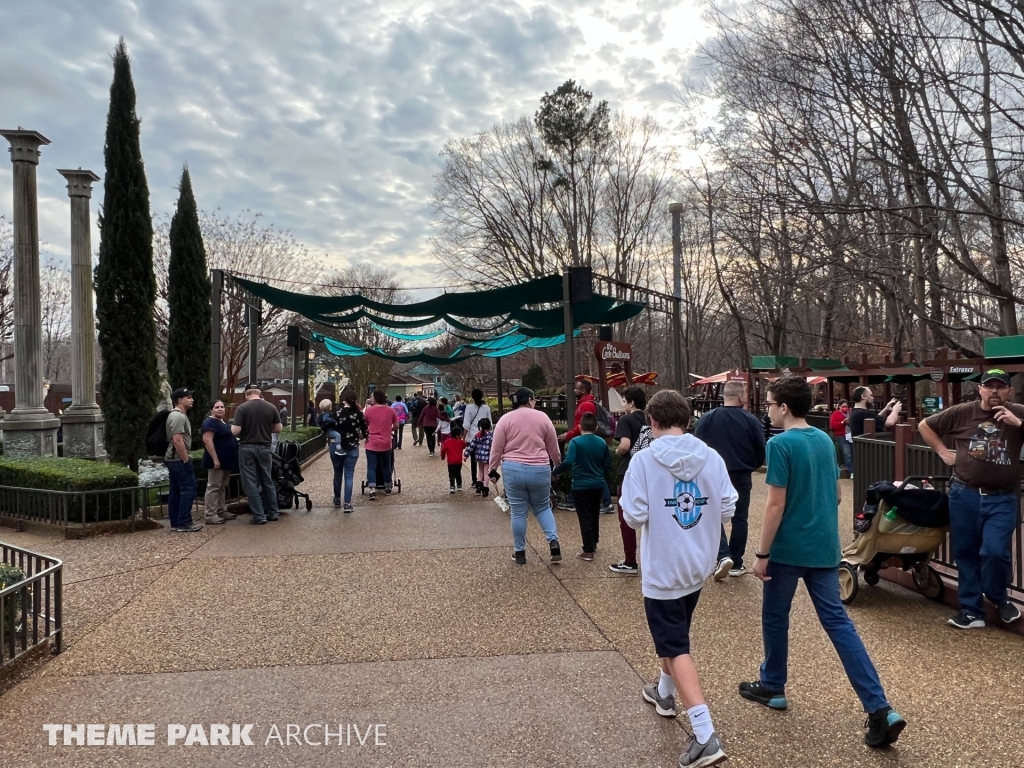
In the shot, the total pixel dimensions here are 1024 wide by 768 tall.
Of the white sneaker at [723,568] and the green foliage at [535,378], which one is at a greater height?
the green foliage at [535,378]

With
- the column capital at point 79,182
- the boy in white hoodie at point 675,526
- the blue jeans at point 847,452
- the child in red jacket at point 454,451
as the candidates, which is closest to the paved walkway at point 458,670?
the boy in white hoodie at point 675,526

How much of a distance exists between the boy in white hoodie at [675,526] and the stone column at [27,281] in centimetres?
1435

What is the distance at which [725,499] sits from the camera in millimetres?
3350

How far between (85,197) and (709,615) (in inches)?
693

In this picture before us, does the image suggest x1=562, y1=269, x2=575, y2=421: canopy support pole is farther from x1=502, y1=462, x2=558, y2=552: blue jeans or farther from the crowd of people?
x1=502, y1=462, x2=558, y2=552: blue jeans

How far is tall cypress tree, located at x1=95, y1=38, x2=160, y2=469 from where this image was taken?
13.5m

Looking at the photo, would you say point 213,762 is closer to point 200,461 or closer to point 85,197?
point 200,461

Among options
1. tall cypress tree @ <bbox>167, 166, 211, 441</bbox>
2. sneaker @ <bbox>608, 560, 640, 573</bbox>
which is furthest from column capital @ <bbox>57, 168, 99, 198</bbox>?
sneaker @ <bbox>608, 560, 640, 573</bbox>

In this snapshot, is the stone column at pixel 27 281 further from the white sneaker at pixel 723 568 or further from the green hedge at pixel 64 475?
the white sneaker at pixel 723 568

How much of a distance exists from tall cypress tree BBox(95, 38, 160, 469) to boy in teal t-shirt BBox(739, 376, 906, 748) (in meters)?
12.9

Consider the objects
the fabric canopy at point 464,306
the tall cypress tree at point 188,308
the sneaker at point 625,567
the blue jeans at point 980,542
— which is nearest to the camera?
the blue jeans at point 980,542

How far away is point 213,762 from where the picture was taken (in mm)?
3215

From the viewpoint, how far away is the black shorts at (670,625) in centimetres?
320

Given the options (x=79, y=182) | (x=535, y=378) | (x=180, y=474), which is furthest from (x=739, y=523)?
(x=535, y=378)
